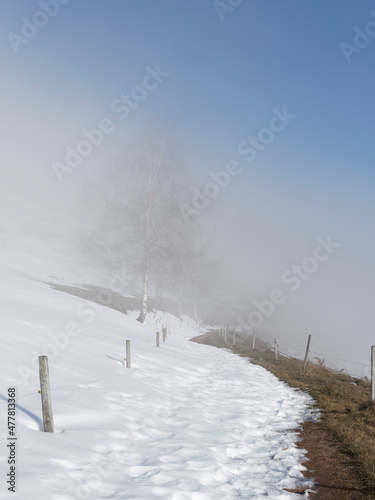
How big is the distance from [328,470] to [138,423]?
12.5 ft

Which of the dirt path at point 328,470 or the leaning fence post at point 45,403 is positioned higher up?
the leaning fence post at point 45,403

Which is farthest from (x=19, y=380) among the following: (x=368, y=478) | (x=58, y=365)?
(x=368, y=478)

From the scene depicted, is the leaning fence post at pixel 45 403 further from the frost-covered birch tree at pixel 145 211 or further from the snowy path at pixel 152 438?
the frost-covered birch tree at pixel 145 211

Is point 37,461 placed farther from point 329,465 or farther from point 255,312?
point 255,312

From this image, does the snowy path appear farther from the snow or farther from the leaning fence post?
the leaning fence post

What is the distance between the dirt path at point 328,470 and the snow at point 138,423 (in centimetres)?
26

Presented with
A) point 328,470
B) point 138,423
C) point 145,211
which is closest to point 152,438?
point 138,423

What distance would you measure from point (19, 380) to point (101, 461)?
356 cm

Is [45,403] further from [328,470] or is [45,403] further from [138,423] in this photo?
[328,470]

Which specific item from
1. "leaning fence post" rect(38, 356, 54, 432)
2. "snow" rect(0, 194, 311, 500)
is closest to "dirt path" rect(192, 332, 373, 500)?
"snow" rect(0, 194, 311, 500)

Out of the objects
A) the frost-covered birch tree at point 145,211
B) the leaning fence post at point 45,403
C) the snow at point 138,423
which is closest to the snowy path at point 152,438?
the snow at point 138,423

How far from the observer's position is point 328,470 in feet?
17.5

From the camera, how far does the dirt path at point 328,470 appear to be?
15.0 feet

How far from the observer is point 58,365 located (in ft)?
30.7
